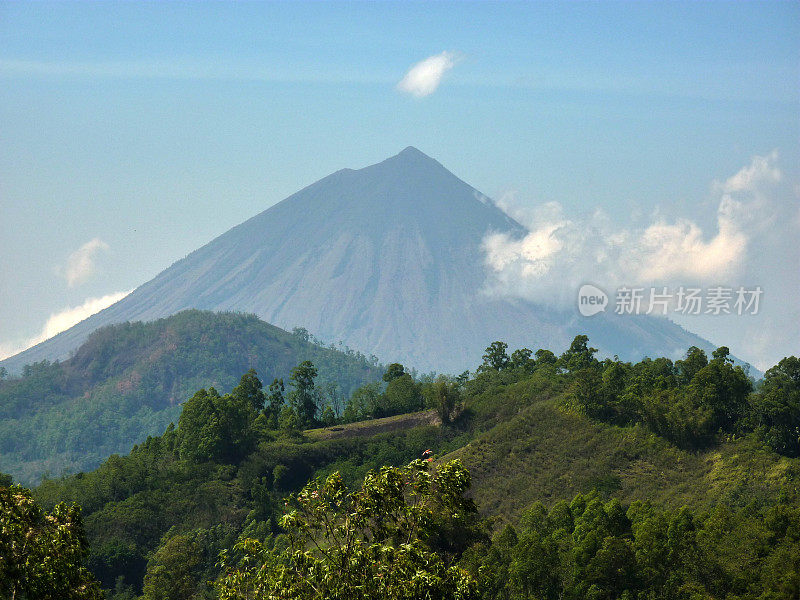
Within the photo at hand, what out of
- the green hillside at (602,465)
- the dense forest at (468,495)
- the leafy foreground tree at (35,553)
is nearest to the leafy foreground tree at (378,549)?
the dense forest at (468,495)

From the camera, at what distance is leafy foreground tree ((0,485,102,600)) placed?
14406mm

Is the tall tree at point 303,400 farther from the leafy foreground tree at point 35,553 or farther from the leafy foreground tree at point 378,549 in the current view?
the leafy foreground tree at point 35,553

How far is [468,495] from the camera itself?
5578 cm

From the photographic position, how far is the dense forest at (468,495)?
15836 millimetres

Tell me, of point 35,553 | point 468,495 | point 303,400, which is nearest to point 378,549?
point 35,553

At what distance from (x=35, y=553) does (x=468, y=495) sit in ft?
Answer: 143

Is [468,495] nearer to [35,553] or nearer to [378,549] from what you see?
[378,549]

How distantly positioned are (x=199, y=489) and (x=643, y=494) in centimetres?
3129

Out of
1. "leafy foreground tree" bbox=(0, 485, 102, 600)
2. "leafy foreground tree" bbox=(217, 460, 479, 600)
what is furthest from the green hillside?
"leafy foreground tree" bbox=(0, 485, 102, 600)

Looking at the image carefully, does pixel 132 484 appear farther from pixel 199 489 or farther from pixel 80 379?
pixel 80 379

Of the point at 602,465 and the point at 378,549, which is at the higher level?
the point at 378,549

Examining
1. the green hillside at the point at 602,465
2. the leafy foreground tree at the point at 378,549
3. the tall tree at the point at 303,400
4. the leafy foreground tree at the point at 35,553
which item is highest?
the tall tree at the point at 303,400

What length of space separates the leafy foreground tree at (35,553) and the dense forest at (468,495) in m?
0.05

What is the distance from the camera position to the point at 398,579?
600 inches
